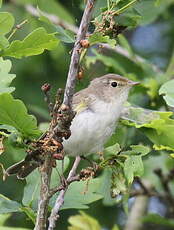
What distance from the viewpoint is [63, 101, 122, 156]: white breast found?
4.06 meters

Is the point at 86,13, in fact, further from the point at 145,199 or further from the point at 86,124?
the point at 145,199

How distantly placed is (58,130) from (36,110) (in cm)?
247

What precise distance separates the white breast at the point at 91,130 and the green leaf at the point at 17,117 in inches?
35.0

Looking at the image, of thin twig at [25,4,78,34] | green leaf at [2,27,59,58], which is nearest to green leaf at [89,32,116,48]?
green leaf at [2,27,59,58]

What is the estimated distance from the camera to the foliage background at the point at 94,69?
5.27 meters

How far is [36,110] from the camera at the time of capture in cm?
547

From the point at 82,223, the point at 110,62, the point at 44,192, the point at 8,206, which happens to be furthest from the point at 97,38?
the point at 110,62

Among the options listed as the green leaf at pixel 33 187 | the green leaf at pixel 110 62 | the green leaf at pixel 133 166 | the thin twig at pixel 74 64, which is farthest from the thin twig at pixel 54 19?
the thin twig at pixel 74 64

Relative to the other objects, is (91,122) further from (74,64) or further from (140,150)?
(74,64)

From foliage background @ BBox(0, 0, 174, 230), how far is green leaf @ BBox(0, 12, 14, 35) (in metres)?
1.93

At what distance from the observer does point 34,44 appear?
10.5 feet

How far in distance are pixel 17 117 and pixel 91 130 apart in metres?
0.98

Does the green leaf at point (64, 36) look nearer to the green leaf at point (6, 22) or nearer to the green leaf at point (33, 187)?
the green leaf at point (6, 22)

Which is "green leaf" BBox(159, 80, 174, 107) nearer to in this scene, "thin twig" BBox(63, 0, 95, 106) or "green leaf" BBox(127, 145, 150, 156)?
"green leaf" BBox(127, 145, 150, 156)
